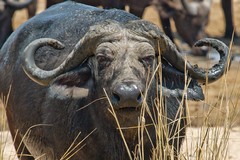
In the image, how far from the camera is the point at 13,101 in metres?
6.16

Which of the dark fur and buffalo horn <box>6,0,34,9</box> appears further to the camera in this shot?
buffalo horn <box>6,0,34,9</box>

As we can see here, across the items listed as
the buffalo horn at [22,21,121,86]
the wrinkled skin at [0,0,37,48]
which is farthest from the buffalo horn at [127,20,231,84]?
the wrinkled skin at [0,0,37,48]

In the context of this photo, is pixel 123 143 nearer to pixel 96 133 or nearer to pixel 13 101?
pixel 96 133

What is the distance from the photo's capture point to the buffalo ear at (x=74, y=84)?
5074 mm

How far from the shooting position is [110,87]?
187 inches

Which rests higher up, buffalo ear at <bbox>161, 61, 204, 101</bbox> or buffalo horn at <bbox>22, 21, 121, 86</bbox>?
buffalo horn at <bbox>22, 21, 121, 86</bbox>

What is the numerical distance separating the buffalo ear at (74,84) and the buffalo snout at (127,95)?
510mm

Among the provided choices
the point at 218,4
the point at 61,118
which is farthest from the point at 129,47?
the point at 218,4

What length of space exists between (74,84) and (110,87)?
0.42 m

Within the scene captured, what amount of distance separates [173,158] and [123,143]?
1.11 feet

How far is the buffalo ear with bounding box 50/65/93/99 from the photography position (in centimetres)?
507

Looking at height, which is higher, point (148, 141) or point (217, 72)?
point (217, 72)

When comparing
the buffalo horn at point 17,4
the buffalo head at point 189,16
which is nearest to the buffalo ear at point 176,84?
the buffalo head at point 189,16

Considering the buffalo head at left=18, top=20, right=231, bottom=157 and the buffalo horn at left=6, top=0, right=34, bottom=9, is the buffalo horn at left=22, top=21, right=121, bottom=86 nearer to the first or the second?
the buffalo head at left=18, top=20, right=231, bottom=157
